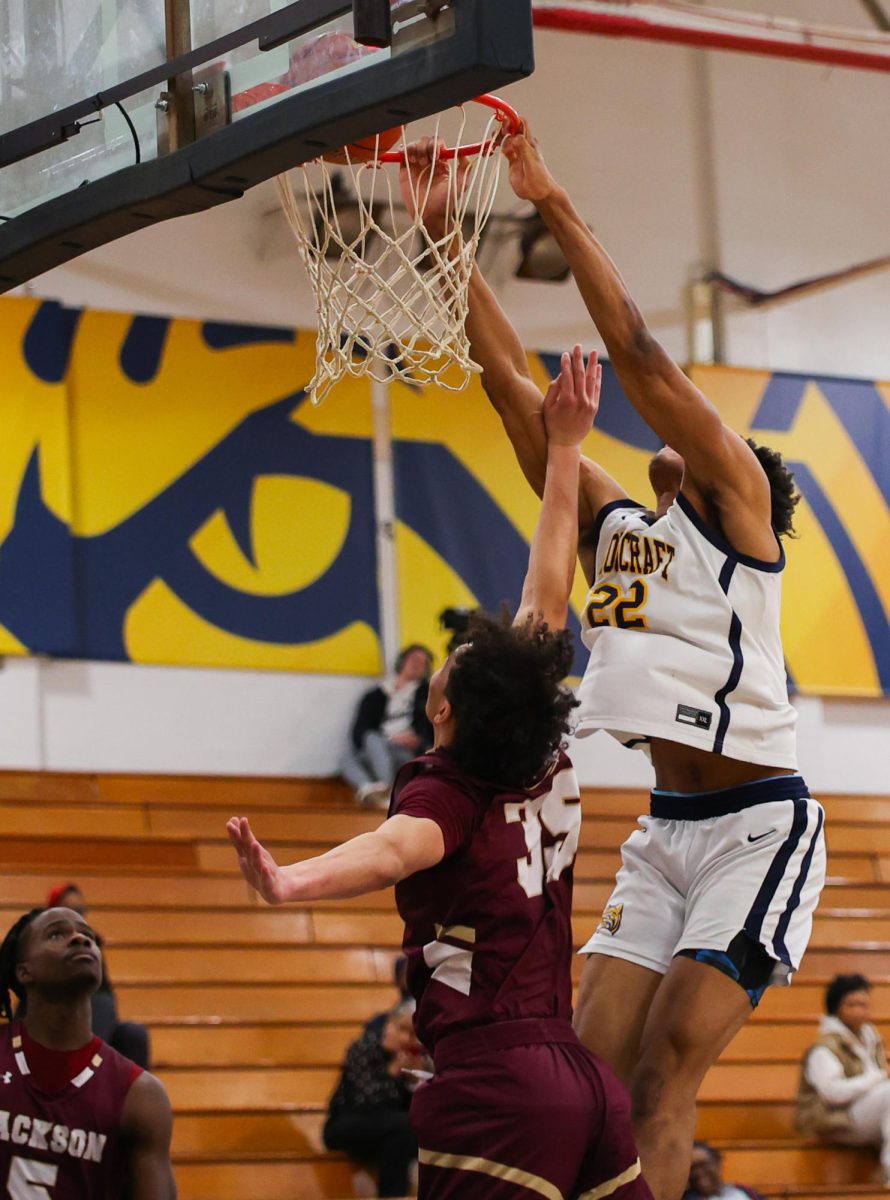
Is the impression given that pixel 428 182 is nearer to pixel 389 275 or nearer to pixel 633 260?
pixel 389 275

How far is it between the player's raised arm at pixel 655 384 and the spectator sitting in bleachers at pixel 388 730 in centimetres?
770

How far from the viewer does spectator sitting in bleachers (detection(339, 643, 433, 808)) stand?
12.7 m

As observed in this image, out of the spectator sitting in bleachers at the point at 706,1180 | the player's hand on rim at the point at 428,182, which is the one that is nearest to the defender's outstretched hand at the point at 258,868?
the player's hand on rim at the point at 428,182

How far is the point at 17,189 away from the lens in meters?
4.95

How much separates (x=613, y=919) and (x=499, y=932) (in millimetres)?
1105

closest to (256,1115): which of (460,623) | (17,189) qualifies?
(460,623)

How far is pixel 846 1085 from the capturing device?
31.4ft

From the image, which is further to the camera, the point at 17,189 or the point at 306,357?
the point at 306,357

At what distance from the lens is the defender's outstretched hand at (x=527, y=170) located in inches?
196

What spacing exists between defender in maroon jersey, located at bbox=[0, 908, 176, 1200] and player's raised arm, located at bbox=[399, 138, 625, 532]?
1760 mm

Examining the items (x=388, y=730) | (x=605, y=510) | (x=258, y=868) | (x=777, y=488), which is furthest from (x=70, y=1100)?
(x=388, y=730)

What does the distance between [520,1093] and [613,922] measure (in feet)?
3.96

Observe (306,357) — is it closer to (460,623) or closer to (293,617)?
(293,617)

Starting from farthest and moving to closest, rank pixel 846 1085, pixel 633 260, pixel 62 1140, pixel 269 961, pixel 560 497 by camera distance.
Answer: pixel 633 260 < pixel 269 961 < pixel 846 1085 < pixel 62 1140 < pixel 560 497
